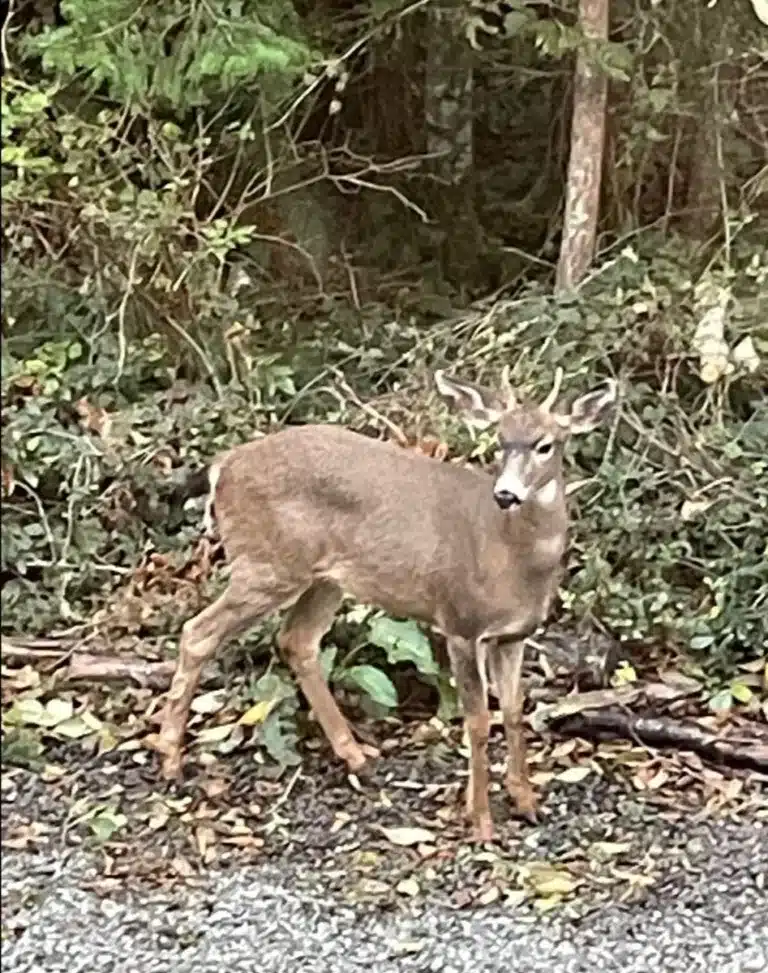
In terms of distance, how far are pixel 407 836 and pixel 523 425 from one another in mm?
431

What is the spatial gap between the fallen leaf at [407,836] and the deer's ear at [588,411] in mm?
434

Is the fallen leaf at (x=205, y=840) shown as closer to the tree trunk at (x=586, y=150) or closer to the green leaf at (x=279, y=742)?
the green leaf at (x=279, y=742)

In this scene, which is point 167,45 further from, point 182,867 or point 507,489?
point 182,867

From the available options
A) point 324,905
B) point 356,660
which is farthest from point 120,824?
point 356,660

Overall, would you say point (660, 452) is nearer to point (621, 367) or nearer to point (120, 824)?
point (621, 367)

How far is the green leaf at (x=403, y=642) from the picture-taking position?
2191 millimetres

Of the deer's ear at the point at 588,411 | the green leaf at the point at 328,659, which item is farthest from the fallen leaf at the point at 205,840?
the deer's ear at the point at 588,411

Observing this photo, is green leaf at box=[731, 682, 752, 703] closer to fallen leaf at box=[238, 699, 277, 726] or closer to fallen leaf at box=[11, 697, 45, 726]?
fallen leaf at box=[238, 699, 277, 726]

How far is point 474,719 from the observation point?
2168 mm

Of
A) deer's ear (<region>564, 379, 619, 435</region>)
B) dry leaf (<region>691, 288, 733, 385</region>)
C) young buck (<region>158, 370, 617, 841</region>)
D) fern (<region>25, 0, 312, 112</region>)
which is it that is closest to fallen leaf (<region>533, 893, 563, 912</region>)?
young buck (<region>158, 370, 617, 841</region>)

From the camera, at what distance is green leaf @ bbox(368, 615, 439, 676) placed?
2.19 m

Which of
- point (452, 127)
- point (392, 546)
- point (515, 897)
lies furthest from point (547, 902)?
point (452, 127)

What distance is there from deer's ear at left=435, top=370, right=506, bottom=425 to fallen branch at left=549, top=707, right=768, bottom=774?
377 millimetres

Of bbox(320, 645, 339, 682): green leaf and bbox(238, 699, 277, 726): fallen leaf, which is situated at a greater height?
bbox(320, 645, 339, 682): green leaf
